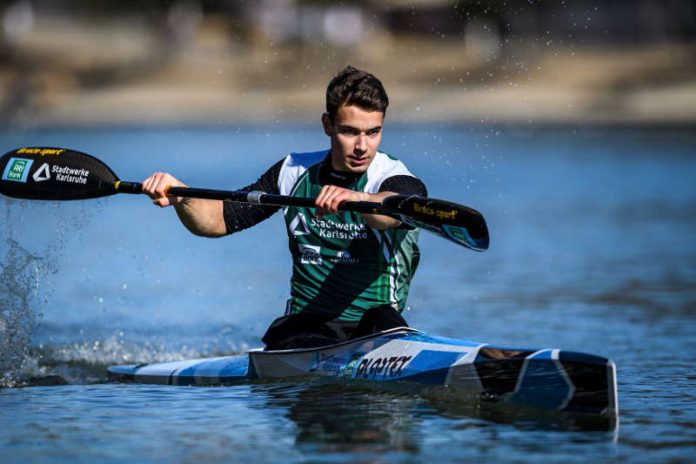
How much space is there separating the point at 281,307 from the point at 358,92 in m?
5.83

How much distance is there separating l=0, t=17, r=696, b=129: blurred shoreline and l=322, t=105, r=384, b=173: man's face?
32.2 metres

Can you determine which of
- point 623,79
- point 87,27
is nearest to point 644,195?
point 623,79

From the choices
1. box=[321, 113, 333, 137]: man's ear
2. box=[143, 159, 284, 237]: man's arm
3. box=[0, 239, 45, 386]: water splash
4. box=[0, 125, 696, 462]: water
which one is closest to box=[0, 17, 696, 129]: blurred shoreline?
box=[0, 125, 696, 462]: water

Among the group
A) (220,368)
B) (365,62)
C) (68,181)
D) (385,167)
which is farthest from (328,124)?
(365,62)

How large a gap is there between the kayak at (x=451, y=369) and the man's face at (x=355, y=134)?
39.6 inches

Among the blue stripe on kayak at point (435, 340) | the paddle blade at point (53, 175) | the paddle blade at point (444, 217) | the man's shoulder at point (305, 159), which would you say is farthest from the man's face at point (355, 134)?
the paddle blade at point (53, 175)

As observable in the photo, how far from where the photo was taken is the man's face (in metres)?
7.51

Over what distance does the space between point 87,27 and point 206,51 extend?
40.0 ft

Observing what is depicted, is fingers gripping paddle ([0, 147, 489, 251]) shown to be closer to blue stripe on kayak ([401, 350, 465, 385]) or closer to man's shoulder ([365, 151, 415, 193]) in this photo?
man's shoulder ([365, 151, 415, 193])

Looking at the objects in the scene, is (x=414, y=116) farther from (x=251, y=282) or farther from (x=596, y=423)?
(x=596, y=423)

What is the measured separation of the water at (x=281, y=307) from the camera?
6.73 m

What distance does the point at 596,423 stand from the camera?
6.85 metres

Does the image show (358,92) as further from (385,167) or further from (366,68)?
(366,68)

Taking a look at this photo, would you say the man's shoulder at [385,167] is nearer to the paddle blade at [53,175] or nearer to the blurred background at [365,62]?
the paddle blade at [53,175]
